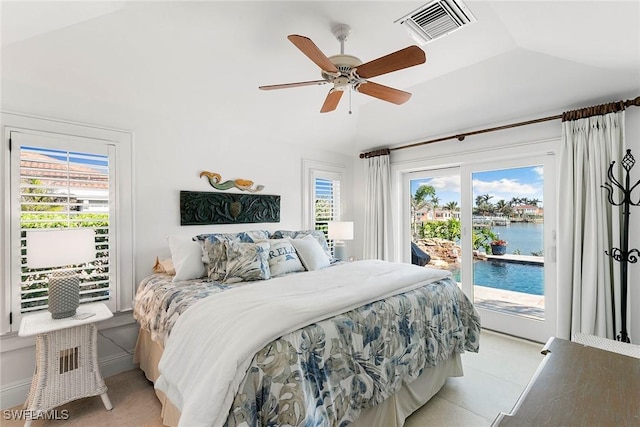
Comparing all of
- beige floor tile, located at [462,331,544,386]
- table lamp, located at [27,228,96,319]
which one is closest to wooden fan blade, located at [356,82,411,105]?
table lamp, located at [27,228,96,319]

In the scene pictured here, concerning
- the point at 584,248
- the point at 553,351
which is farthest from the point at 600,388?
the point at 584,248

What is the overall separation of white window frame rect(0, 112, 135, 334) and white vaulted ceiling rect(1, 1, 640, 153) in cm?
29

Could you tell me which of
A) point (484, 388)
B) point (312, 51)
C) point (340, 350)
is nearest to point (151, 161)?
point (312, 51)

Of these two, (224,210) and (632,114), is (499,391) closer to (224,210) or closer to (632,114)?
(632,114)

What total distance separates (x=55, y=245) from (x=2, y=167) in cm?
81

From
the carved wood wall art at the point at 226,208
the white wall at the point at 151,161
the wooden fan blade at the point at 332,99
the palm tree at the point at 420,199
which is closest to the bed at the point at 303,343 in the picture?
the white wall at the point at 151,161

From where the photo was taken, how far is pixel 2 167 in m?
2.22

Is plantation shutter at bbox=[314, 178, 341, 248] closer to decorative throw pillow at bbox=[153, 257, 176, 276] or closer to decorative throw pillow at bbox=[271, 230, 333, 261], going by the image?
decorative throw pillow at bbox=[271, 230, 333, 261]

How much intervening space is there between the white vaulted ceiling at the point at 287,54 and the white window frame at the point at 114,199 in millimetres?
288

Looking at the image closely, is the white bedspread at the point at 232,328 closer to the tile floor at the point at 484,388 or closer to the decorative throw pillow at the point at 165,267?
the tile floor at the point at 484,388

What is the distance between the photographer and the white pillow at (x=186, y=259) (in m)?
2.57

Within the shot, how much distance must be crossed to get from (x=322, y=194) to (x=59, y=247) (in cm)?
313

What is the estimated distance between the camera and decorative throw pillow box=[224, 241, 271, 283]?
2.50m

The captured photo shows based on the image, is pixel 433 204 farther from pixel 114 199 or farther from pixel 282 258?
pixel 114 199
